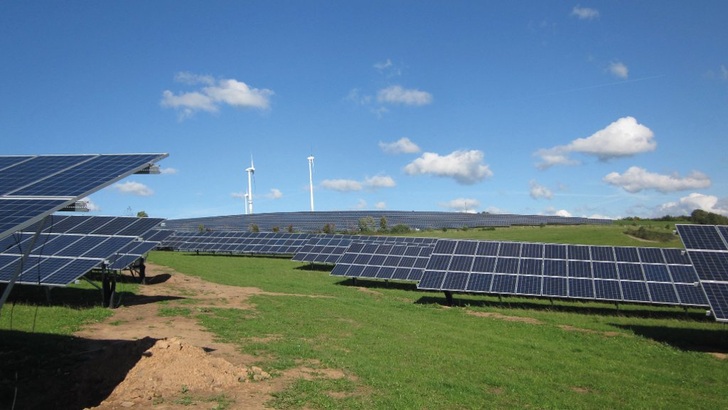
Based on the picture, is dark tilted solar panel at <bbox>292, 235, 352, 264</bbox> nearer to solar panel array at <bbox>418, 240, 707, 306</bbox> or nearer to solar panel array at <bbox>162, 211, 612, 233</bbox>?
solar panel array at <bbox>418, 240, 707, 306</bbox>

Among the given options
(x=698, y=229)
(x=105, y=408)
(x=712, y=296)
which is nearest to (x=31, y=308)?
(x=105, y=408)

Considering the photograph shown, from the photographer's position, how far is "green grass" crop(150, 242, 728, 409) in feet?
37.3

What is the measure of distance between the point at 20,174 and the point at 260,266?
115 feet

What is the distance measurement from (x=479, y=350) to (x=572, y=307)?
1313cm

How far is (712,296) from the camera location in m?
17.8

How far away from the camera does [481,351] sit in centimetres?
1605

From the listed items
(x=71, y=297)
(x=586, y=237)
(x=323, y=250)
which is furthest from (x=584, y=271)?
(x=586, y=237)

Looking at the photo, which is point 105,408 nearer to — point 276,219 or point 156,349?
point 156,349

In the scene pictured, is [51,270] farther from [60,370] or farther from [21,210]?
[21,210]

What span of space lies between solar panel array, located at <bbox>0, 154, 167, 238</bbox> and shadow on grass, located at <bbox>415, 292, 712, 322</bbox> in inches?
725

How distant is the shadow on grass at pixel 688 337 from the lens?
17978 millimetres

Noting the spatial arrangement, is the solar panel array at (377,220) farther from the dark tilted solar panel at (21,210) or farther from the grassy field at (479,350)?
the dark tilted solar panel at (21,210)

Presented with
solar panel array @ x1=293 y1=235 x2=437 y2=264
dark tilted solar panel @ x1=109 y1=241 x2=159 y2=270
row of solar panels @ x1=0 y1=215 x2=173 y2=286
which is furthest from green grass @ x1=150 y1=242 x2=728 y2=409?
solar panel array @ x1=293 y1=235 x2=437 y2=264

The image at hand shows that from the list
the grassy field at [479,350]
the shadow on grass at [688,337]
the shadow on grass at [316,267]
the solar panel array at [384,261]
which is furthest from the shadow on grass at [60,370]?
the shadow on grass at [316,267]
